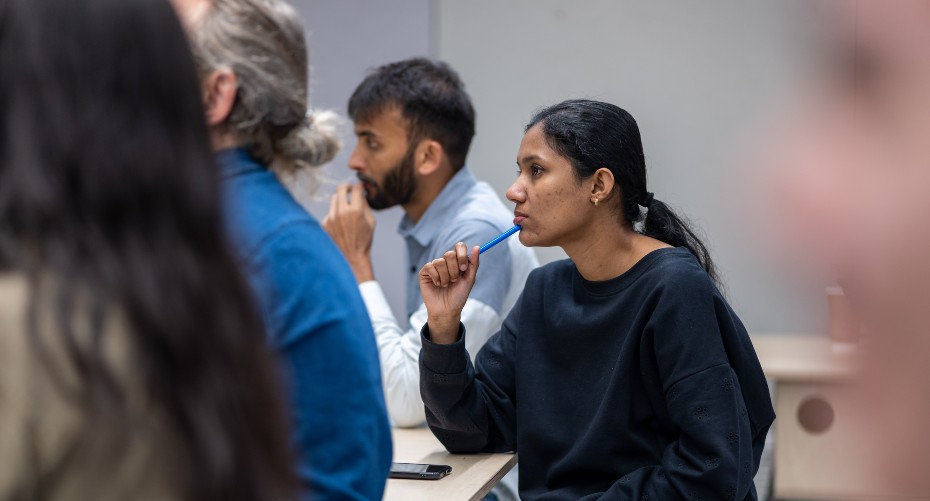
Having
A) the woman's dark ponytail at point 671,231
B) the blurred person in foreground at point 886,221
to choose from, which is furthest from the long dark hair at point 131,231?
the woman's dark ponytail at point 671,231

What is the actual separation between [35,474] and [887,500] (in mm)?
520

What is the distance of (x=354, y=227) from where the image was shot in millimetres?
2338

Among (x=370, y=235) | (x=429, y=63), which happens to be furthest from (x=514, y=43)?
(x=370, y=235)

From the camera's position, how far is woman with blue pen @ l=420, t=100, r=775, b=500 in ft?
5.11

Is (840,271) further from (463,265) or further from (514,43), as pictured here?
(514,43)

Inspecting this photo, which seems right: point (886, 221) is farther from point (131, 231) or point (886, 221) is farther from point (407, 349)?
point (407, 349)

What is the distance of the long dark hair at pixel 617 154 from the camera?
5.66 feet

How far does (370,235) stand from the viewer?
2.33m

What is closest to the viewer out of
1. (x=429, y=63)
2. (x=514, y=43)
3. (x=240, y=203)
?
(x=240, y=203)

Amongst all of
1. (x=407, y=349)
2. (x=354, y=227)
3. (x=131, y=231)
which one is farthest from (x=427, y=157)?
(x=131, y=231)

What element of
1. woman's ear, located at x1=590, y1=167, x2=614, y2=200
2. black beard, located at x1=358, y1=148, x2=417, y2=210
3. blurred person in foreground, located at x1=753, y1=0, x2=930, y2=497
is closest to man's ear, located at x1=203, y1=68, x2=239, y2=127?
blurred person in foreground, located at x1=753, y1=0, x2=930, y2=497

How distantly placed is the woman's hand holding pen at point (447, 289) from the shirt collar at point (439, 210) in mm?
541

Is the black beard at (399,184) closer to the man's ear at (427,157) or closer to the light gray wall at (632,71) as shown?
the man's ear at (427,157)

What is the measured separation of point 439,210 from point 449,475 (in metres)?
0.84
